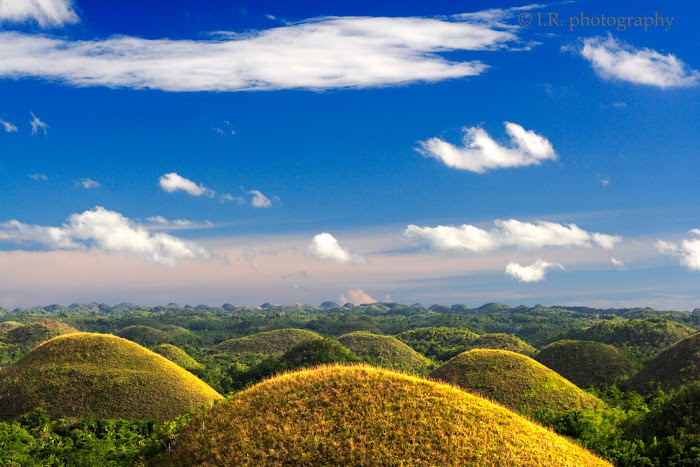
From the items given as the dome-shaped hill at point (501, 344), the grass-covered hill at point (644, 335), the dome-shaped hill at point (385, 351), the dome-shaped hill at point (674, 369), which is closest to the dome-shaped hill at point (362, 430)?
the dome-shaped hill at point (674, 369)

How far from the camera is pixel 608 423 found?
30.1 metres

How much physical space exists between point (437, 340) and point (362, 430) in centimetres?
10742

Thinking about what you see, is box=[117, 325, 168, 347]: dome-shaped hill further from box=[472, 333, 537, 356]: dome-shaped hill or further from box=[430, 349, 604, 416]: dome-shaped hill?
box=[430, 349, 604, 416]: dome-shaped hill

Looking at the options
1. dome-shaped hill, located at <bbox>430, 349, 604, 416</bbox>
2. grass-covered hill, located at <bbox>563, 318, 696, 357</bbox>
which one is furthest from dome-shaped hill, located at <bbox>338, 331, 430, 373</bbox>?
grass-covered hill, located at <bbox>563, 318, 696, 357</bbox>

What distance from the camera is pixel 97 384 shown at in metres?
44.8

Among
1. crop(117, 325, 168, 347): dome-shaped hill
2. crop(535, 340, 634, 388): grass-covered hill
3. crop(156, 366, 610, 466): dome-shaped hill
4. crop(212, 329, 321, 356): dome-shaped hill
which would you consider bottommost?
crop(117, 325, 168, 347): dome-shaped hill

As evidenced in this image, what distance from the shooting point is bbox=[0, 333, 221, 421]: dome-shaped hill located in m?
43.0

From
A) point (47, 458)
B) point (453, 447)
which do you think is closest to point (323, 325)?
point (47, 458)

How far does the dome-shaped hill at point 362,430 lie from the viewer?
1758 cm

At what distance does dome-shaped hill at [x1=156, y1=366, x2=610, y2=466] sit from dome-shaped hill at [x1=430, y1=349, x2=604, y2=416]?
2479cm

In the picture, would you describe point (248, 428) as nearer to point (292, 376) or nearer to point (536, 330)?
point (292, 376)

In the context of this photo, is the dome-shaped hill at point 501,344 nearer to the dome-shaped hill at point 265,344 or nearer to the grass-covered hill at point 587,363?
the grass-covered hill at point 587,363

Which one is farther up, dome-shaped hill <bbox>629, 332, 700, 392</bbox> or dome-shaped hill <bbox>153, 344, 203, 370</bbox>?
dome-shaped hill <bbox>629, 332, 700, 392</bbox>

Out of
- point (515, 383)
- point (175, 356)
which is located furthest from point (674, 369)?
point (175, 356)
